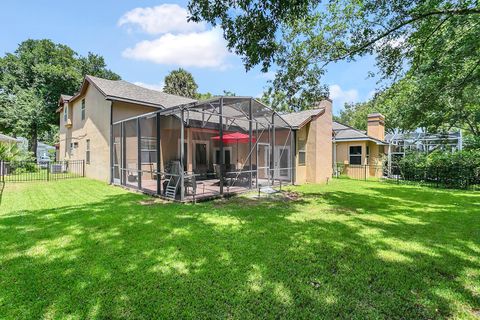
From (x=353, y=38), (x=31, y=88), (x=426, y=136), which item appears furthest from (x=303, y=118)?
(x=31, y=88)

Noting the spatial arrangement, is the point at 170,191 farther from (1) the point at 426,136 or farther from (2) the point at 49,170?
(1) the point at 426,136

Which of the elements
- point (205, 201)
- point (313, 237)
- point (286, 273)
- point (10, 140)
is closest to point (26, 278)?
point (286, 273)

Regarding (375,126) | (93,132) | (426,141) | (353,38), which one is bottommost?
(426,141)

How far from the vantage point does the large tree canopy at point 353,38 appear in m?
5.59

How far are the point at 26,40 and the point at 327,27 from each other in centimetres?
3691

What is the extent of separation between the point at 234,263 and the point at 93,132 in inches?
535

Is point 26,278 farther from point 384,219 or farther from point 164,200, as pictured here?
point 384,219

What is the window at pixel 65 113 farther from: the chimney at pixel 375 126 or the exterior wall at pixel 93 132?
the chimney at pixel 375 126

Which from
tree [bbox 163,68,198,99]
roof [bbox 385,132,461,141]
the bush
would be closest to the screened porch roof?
the bush

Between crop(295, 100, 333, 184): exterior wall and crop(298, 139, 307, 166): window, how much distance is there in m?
0.17

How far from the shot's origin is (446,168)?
14.2 m

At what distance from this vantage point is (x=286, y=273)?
356 cm

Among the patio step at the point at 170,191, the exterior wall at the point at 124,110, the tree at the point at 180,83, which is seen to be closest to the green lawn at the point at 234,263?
the patio step at the point at 170,191

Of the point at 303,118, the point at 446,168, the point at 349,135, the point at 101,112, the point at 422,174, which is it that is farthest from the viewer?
the point at 349,135
